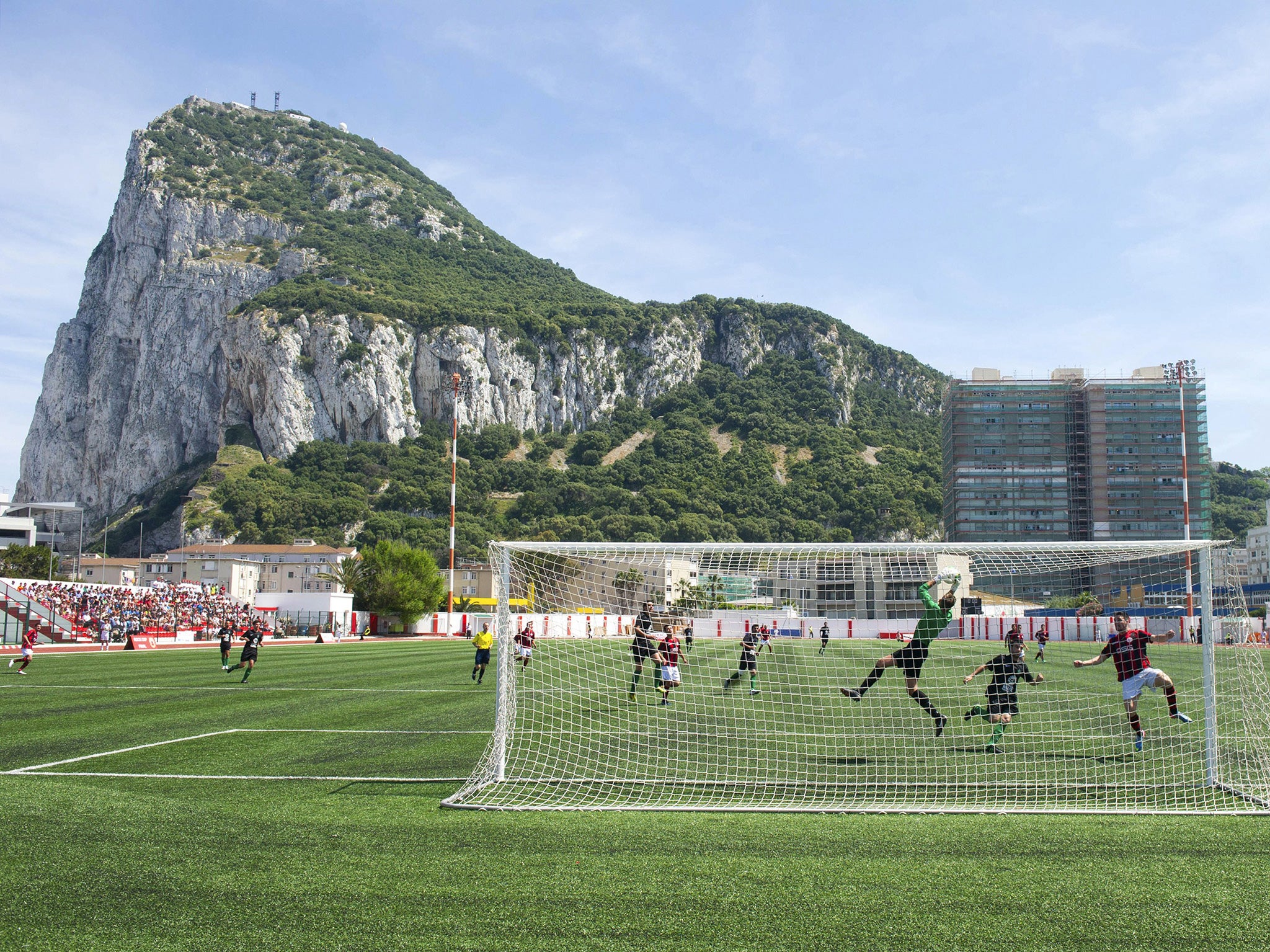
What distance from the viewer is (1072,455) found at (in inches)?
4092

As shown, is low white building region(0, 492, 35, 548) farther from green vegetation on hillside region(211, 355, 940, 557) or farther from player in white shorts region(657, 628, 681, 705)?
player in white shorts region(657, 628, 681, 705)

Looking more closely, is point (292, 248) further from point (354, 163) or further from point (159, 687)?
point (159, 687)

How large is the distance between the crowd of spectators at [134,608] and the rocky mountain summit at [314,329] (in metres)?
78.9

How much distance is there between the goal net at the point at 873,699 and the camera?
750cm

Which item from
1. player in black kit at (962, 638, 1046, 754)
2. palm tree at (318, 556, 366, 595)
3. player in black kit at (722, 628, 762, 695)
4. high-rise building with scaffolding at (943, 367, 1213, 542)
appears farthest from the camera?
high-rise building with scaffolding at (943, 367, 1213, 542)

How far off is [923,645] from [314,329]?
426ft

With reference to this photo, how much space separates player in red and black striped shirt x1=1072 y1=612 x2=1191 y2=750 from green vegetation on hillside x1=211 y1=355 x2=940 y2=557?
104 m

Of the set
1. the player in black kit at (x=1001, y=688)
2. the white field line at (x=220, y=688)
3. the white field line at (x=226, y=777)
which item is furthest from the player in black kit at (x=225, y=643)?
the player in black kit at (x=1001, y=688)

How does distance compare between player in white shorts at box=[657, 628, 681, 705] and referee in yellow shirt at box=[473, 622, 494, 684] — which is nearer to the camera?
player in white shorts at box=[657, 628, 681, 705]

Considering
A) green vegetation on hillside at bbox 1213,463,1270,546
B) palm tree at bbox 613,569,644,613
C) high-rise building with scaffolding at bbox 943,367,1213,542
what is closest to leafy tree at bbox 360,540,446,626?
palm tree at bbox 613,569,644,613

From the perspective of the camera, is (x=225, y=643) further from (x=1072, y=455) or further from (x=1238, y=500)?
(x=1238, y=500)

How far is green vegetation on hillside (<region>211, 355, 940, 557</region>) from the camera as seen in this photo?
113438 millimetres

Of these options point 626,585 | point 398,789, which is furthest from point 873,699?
point 398,789

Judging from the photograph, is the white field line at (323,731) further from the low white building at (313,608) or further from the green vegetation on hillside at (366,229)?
the green vegetation on hillside at (366,229)
